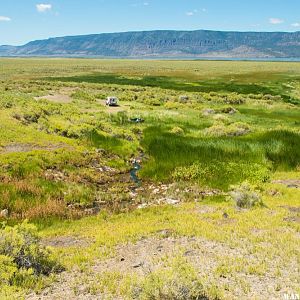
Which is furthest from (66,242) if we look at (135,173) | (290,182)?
(290,182)

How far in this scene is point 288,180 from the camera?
2639 cm

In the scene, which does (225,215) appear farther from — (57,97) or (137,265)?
(57,97)

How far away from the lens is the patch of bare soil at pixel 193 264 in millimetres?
11531

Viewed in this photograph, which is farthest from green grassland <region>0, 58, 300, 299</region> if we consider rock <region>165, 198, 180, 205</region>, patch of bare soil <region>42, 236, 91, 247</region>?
rock <region>165, 198, 180, 205</region>

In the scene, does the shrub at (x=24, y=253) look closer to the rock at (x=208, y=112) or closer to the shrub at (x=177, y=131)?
the shrub at (x=177, y=131)

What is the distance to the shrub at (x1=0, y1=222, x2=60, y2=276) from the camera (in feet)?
41.3

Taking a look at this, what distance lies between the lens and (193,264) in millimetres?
13281

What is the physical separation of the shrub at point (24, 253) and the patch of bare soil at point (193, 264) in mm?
771

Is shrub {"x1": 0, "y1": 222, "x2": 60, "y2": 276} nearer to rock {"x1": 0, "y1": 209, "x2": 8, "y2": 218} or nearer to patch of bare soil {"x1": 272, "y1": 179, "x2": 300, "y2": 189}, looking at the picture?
rock {"x1": 0, "y1": 209, "x2": 8, "y2": 218}

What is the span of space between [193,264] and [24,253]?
18.4ft

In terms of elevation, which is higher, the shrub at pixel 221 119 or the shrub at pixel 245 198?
the shrub at pixel 221 119

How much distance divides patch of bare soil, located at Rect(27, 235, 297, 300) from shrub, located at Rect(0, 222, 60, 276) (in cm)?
77

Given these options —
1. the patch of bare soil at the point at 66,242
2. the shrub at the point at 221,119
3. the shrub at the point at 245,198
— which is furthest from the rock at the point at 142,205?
the shrub at the point at 221,119

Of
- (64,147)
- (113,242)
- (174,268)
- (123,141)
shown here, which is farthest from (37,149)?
(174,268)
